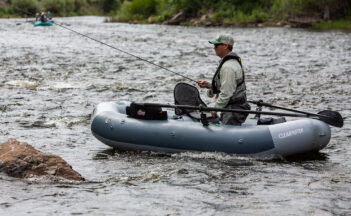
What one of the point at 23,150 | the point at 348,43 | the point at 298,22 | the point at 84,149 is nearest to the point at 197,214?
the point at 23,150

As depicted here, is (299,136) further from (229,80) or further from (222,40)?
(222,40)

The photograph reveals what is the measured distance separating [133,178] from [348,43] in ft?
60.9

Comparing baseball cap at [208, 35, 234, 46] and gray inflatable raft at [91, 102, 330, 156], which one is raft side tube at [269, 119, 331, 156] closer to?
gray inflatable raft at [91, 102, 330, 156]

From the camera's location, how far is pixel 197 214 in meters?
4.70

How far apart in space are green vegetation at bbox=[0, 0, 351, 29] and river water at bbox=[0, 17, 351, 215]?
55.1ft

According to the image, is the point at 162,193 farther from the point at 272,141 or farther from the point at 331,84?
the point at 331,84

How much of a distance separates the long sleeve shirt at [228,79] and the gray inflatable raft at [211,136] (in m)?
0.37

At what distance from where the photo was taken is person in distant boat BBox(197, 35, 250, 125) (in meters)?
6.62

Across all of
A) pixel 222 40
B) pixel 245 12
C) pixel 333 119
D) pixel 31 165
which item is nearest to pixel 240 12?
pixel 245 12

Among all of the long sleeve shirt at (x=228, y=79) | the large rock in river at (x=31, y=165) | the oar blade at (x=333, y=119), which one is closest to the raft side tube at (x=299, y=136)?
the oar blade at (x=333, y=119)

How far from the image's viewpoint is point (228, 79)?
661 centimetres

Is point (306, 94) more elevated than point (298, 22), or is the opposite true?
point (298, 22)

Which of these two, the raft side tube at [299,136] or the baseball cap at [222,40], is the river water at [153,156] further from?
the baseball cap at [222,40]

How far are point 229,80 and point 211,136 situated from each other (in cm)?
76
